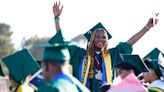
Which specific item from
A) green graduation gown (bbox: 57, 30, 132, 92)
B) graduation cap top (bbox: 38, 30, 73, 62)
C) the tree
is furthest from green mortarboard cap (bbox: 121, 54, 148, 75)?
the tree

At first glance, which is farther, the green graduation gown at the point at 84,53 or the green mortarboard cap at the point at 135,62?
the green graduation gown at the point at 84,53

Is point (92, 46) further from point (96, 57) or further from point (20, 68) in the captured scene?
point (20, 68)

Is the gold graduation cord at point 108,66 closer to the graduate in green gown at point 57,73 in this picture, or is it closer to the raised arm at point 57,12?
the raised arm at point 57,12

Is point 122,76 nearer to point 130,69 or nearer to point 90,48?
point 130,69

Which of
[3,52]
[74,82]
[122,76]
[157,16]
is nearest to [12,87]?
[122,76]

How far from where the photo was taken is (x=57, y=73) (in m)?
7.21

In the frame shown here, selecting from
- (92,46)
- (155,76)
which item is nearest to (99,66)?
(92,46)

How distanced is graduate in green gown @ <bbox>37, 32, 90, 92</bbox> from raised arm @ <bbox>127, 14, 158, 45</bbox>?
13.2 feet

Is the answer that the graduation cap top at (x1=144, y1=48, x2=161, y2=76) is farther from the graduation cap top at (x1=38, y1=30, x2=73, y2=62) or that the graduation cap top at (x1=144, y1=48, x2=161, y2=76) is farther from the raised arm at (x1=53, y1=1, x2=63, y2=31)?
the graduation cap top at (x1=38, y1=30, x2=73, y2=62)

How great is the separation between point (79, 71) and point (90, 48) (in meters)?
0.50

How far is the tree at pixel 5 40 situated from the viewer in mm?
67875

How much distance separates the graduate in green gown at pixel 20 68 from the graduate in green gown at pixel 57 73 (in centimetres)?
170

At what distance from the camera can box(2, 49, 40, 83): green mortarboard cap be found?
29.8 feet

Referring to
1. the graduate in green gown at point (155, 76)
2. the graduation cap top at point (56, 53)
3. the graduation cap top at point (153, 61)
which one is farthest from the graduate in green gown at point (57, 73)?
the graduation cap top at point (153, 61)
